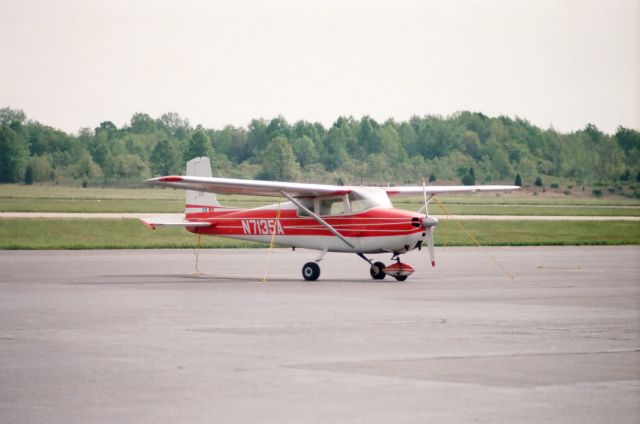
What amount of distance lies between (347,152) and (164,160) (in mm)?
20065

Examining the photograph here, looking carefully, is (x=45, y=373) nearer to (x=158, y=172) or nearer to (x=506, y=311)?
(x=506, y=311)

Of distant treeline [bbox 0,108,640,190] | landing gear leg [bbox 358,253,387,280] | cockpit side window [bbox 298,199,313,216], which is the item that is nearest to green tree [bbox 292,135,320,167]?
distant treeline [bbox 0,108,640,190]

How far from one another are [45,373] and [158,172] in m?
98.0

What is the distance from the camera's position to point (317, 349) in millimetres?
12953

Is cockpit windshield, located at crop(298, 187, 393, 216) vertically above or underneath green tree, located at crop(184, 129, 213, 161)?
underneath

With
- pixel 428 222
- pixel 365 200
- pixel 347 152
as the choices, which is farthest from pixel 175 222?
pixel 347 152

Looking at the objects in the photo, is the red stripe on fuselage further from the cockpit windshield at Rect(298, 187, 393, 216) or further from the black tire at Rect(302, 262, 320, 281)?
the black tire at Rect(302, 262, 320, 281)

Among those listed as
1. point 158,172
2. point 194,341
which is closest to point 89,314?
point 194,341

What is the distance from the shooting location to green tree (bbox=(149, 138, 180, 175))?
110 meters

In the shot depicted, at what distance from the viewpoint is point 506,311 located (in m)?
17.5

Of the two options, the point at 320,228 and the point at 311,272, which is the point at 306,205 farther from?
the point at 311,272

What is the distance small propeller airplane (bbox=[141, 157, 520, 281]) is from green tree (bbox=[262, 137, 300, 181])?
224 ft

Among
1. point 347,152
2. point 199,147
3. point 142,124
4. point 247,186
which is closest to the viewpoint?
point 247,186

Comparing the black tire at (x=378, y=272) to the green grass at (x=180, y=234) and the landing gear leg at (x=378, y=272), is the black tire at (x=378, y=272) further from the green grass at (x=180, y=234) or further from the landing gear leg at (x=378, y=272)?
the green grass at (x=180, y=234)
